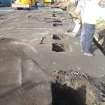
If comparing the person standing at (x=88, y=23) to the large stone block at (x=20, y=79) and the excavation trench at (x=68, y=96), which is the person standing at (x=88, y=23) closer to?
the excavation trench at (x=68, y=96)

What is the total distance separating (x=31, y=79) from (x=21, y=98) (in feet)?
1.05

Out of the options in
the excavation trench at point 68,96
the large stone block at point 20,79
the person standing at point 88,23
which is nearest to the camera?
the large stone block at point 20,79

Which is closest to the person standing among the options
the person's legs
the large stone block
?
the person's legs

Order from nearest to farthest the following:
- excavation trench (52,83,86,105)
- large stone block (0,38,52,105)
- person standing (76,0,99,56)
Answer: large stone block (0,38,52,105), excavation trench (52,83,86,105), person standing (76,0,99,56)

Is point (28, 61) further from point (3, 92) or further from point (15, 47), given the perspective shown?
point (3, 92)

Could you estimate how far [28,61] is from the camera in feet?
16.6

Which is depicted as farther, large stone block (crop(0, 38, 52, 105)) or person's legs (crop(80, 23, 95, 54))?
person's legs (crop(80, 23, 95, 54))

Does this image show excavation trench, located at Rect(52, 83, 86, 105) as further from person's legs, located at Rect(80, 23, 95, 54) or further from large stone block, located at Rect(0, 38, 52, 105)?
person's legs, located at Rect(80, 23, 95, 54)

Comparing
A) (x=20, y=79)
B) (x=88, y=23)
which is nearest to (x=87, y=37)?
(x=88, y=23)

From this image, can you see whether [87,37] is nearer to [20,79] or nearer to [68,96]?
[68,96]

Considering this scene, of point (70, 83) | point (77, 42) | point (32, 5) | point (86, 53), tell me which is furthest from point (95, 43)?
point (32, 5)

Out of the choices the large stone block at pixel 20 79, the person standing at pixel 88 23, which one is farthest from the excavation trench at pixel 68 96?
the person standing at pixel 88 23

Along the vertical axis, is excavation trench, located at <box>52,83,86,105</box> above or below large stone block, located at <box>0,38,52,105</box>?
below

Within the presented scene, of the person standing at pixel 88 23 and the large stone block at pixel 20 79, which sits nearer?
the large stone block at pixel 20 79
